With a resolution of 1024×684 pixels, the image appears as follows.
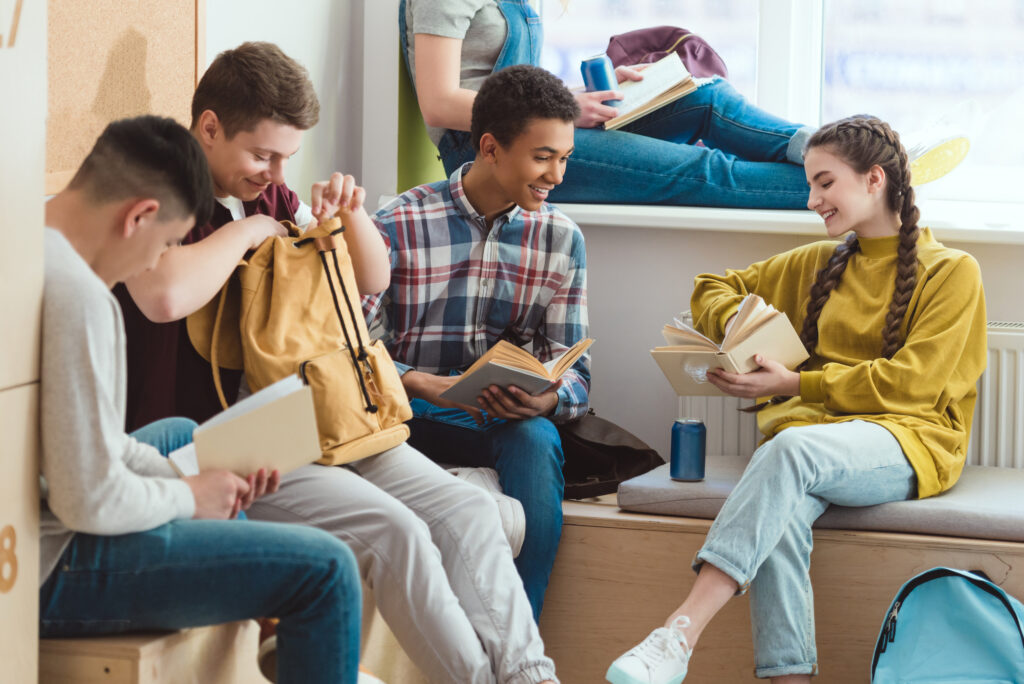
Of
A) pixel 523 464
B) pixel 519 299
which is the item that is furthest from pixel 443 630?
pixel 519 299

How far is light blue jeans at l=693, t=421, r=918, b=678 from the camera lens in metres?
1.85

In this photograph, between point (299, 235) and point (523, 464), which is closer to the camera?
point (299, 235)

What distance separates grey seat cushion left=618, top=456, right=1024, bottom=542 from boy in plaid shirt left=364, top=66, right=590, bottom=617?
0.64 feet

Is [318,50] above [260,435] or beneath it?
→ above

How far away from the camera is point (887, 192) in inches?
86.0

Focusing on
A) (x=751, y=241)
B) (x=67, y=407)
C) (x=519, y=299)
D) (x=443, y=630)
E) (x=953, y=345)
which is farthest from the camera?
(x=751, y=241)

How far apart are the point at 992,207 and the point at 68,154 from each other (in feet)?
7.15

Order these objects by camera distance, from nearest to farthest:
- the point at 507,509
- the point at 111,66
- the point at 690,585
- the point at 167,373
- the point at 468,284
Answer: the point at 167,373 → the point at 111,66 → the point at 507,509 → the point at 690,585 → the point at 468,284

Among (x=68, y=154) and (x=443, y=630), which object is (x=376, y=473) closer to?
(x=443, y=630)

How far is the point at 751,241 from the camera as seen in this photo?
2.53m

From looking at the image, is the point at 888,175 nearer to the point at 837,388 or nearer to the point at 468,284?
the point at 837,388

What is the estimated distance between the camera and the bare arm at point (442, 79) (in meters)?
2.41

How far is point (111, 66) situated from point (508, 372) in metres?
0.80

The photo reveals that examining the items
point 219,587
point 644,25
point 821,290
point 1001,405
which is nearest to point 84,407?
point 219,587
